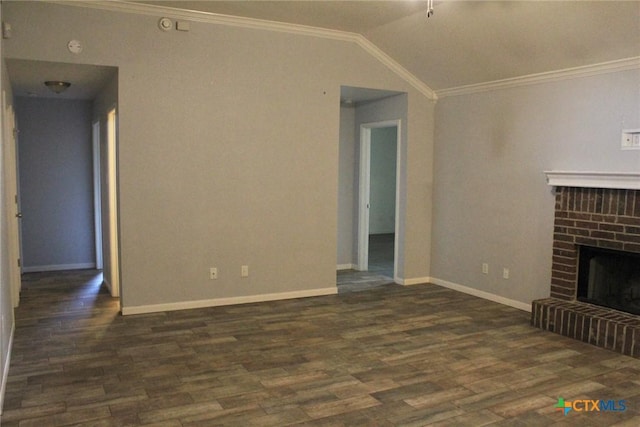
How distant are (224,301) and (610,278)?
3.66 meters

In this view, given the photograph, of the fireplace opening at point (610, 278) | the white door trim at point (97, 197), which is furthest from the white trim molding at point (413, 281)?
the white door trim at point (97, 197)

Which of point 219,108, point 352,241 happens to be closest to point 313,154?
point 219,108

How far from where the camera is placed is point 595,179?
4.52m

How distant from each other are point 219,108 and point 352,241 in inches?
122

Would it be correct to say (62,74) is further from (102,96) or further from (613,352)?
(613,352)

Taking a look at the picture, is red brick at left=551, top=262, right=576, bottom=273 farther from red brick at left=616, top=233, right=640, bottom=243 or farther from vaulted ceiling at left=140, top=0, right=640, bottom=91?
vaulted ceiling at left=140, top=0, right=640, bottom=91

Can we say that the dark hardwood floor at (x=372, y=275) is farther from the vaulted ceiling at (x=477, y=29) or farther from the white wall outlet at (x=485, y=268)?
the vaulted ceiling at (x=477, y=29)

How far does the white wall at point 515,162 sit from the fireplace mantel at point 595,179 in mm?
129

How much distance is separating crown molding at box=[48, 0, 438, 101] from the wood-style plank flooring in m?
2.69

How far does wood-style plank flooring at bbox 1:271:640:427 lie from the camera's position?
119 inches

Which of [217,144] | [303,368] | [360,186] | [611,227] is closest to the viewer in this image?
[303,368]

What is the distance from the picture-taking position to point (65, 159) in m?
7.14

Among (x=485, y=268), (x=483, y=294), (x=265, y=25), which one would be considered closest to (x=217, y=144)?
(x=265, y=25)

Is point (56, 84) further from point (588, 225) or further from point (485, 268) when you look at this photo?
point (588, 225)
